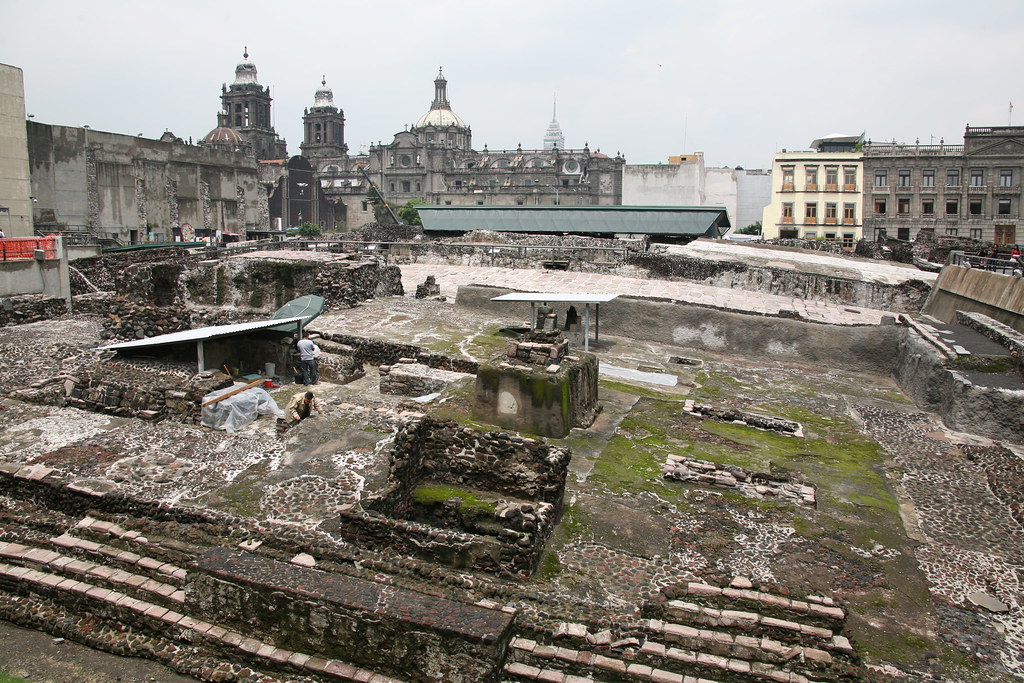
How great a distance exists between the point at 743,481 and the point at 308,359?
702 cm

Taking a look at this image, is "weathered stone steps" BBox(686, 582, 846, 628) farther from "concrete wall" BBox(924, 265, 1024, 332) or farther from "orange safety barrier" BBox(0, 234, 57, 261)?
"orange safety barrier" BBox(0, 234, 57, 261)

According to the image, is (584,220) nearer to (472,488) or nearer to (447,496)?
(472,488)

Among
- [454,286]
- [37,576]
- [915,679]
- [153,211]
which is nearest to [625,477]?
[915,679]

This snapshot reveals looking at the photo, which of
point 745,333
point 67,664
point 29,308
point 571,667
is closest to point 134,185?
point 29,308

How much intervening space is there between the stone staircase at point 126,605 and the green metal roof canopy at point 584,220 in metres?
26.8

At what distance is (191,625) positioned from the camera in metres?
5.83

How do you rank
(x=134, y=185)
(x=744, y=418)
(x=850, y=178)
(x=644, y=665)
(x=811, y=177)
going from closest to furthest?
(x=644, y=665), (x=744, y=418), (x=134, y=185), (x=850, y=178), (x=811, y=177)

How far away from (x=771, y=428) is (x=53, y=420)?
390 inches

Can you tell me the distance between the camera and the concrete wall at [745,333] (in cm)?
1554

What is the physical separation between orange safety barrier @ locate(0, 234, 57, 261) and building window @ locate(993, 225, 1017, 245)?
143ft

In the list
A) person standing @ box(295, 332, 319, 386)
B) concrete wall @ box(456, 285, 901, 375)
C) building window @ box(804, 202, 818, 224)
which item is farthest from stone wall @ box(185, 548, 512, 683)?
building window @ box(804, 202, 818, 224)

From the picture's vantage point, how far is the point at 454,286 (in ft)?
74.5

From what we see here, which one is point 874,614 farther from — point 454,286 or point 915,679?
point 454,286

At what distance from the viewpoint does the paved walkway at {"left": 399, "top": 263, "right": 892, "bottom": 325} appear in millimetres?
18750
